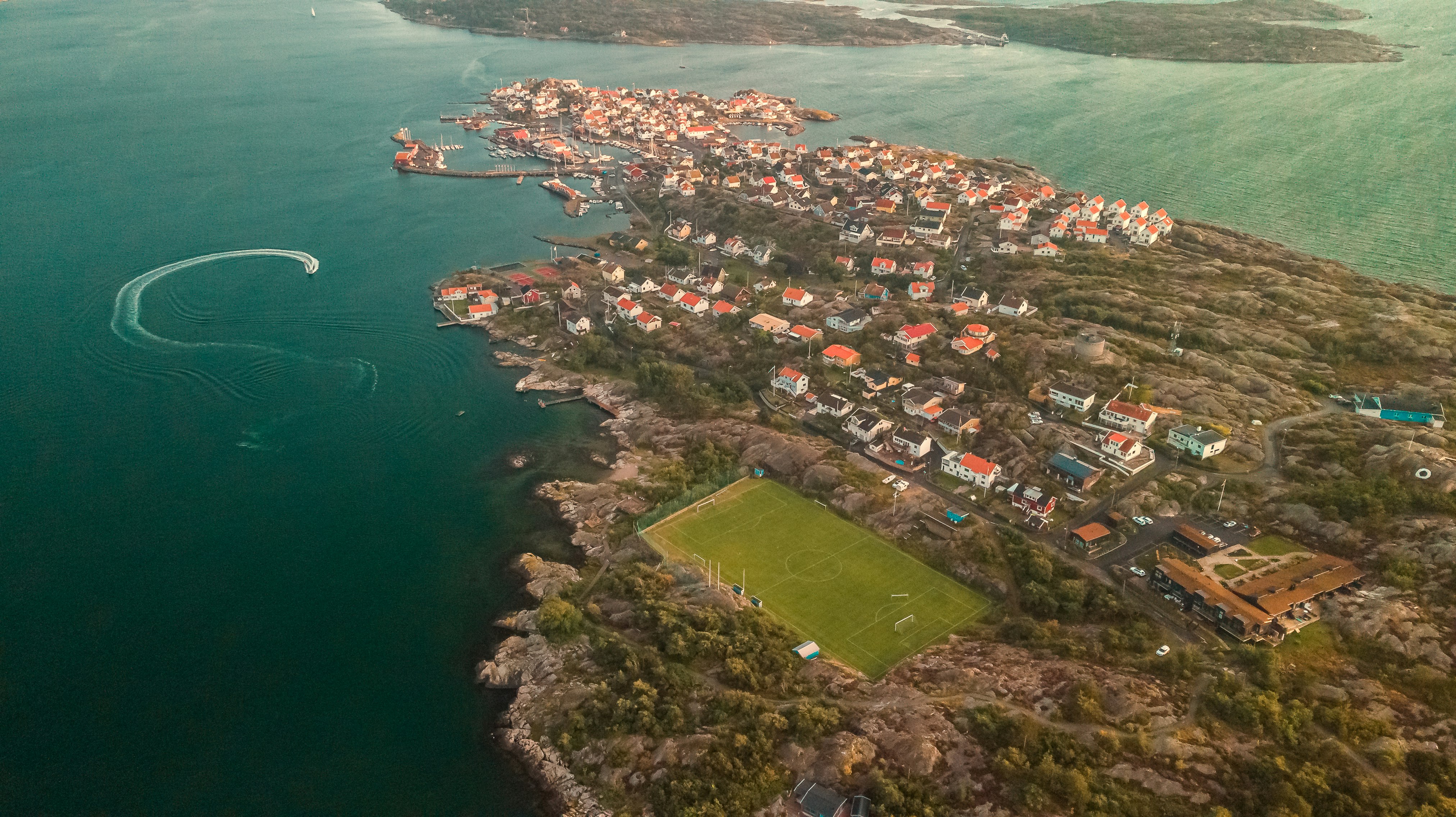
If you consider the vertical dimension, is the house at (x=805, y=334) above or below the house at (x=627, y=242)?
above

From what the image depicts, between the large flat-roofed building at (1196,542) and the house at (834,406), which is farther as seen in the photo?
the house at (834,406)

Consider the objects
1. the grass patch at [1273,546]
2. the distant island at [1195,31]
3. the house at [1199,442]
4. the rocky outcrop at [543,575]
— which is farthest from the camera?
the distant island at [1195,31]

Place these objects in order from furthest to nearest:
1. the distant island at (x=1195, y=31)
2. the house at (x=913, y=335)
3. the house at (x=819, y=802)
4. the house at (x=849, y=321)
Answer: the distant island at (x=1195, y=31)
the house at (x=849, y=321)
the house at (x=913, y=335)
the house at (x=819, y=802)

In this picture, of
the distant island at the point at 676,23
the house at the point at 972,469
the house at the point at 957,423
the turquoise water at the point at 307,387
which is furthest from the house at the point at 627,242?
the distant island at the point at 676,23

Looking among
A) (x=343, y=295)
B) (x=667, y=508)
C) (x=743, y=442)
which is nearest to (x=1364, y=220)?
(x=743, y=442)

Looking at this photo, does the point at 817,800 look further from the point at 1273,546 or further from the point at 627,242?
the point at 627,242

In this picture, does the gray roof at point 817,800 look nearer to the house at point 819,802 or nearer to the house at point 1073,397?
the house at point 819,802

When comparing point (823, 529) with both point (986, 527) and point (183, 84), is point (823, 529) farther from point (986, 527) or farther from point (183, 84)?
point (183, 84)

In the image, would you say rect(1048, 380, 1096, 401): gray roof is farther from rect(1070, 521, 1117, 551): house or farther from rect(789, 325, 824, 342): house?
rect(789, 325, 824, 342): house
